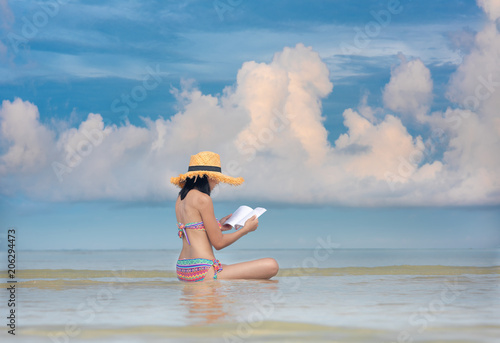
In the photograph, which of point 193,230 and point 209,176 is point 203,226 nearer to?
point 193,230

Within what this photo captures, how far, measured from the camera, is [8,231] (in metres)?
8.02

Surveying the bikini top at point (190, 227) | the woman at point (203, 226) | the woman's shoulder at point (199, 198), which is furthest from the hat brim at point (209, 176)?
the bikini top at point (190, 227)

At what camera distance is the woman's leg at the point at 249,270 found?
883cm

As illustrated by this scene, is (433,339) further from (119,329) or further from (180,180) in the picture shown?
(180,180)

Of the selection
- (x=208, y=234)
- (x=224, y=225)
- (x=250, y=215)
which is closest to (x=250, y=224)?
(x=250, y=215)

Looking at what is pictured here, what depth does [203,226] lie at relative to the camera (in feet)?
28.5

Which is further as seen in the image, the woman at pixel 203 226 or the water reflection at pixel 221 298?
the woman at pixel 203 226

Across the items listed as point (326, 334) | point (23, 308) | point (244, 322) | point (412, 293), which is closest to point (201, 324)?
point (244, 322)

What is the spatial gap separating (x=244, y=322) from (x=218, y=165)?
412 cm

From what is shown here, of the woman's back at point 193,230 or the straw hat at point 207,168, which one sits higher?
the straw hat at point 207,168

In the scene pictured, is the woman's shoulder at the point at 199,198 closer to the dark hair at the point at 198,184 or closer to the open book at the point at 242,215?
the dark hair at the point at 198,184

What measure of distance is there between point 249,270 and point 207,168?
158 centimetres

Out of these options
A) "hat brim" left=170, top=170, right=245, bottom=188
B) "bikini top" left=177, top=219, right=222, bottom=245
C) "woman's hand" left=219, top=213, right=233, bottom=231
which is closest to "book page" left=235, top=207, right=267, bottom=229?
"woman's hand" left=219, top=213, right=233, bottom=231

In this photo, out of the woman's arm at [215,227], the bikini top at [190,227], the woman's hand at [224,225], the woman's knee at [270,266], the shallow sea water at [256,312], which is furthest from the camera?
the woman's knee at [270,266]
